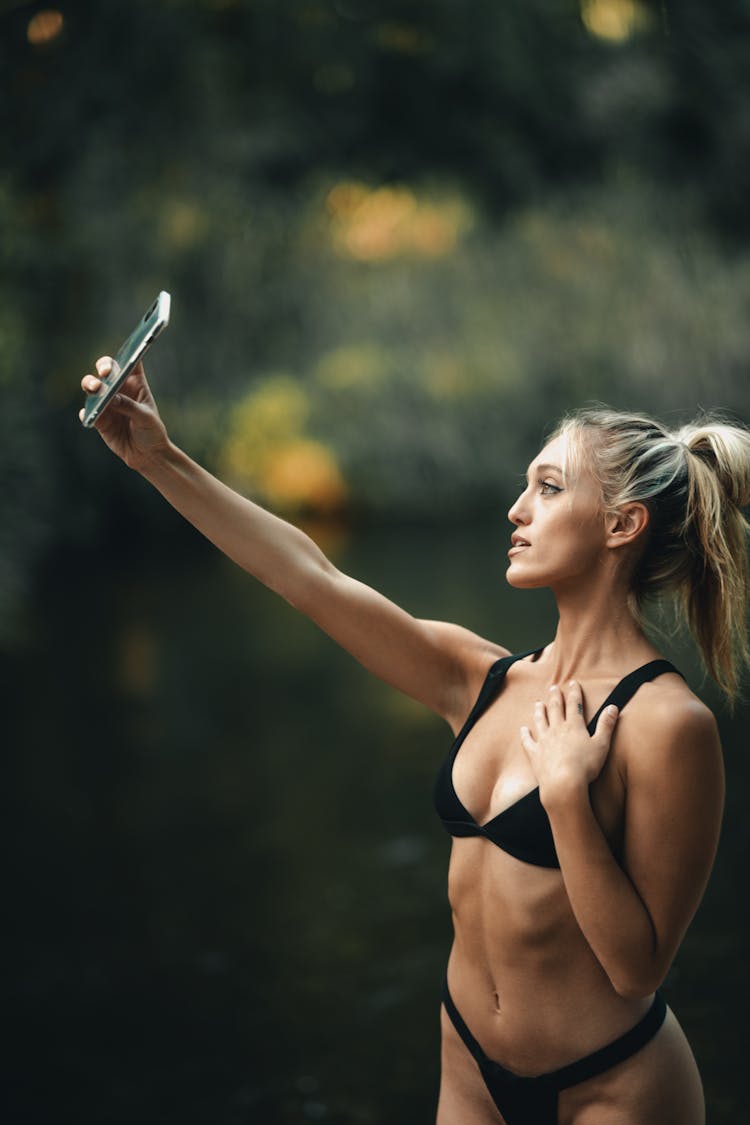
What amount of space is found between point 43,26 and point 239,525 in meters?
6.21

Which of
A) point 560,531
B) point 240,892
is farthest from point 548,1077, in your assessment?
point 240,892

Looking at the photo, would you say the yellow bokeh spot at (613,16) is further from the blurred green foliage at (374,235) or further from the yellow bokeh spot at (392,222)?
the yellow bokeh spot at (392,222)

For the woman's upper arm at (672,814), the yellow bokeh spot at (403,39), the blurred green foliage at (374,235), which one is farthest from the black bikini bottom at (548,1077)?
the yellow bokeh spot at (403,39)

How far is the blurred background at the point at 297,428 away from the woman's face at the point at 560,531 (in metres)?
1.78

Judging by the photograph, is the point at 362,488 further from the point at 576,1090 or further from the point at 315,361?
the point at 576,1090

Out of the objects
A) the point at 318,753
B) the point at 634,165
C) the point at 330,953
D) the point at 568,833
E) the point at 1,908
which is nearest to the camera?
the point at 568,833

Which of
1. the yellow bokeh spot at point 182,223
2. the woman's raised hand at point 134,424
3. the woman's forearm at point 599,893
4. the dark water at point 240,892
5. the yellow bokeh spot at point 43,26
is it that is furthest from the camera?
the yellow bokeh spot at point 182,223

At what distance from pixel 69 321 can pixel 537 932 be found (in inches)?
361

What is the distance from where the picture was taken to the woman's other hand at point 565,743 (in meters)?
1.11

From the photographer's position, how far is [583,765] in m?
1.11

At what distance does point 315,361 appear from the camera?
35.1 ft

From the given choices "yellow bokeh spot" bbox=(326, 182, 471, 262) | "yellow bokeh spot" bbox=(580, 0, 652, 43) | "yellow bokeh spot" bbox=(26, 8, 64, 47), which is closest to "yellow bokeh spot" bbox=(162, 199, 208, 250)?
"yellow bokeh spot" bbox=(326, 182, 471, 262)

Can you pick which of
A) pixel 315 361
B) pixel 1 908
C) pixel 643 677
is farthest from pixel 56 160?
pixel 643 677

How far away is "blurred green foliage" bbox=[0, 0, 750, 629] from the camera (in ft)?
29.5
